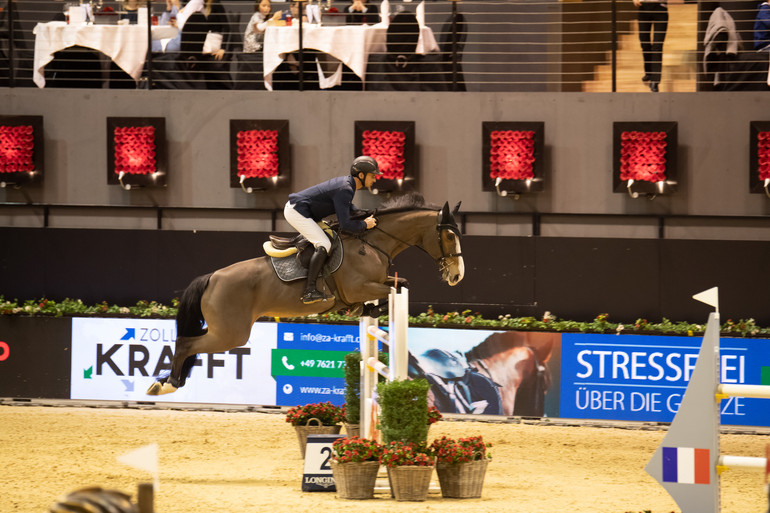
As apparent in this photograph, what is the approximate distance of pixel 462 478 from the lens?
26.1ft

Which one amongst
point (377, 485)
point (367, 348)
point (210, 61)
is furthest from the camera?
point (210, 61)

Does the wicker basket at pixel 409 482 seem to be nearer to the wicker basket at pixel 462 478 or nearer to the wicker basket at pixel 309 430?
the wicker basket at pixel 462 478

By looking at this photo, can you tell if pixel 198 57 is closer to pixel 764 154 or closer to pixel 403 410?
pixel 403 410

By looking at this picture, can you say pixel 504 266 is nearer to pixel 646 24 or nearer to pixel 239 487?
pixel 646 24

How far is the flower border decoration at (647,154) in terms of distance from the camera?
12.0m

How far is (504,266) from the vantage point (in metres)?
12.3

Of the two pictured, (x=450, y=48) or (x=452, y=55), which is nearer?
(x=452, y=55)

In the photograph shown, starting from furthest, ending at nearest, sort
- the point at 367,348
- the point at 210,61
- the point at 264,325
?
the point at 210,61 → the point at 264,325 → the point at 367,348

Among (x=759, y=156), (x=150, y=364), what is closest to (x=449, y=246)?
(x=759, y=156)

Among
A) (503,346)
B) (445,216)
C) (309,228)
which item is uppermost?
(445,216)

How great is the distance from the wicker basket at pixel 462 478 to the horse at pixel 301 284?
154 centimetres

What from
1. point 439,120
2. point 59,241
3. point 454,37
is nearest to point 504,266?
point 439,120

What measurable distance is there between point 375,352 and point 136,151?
547 centimetres

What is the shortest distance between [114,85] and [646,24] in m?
7.58
